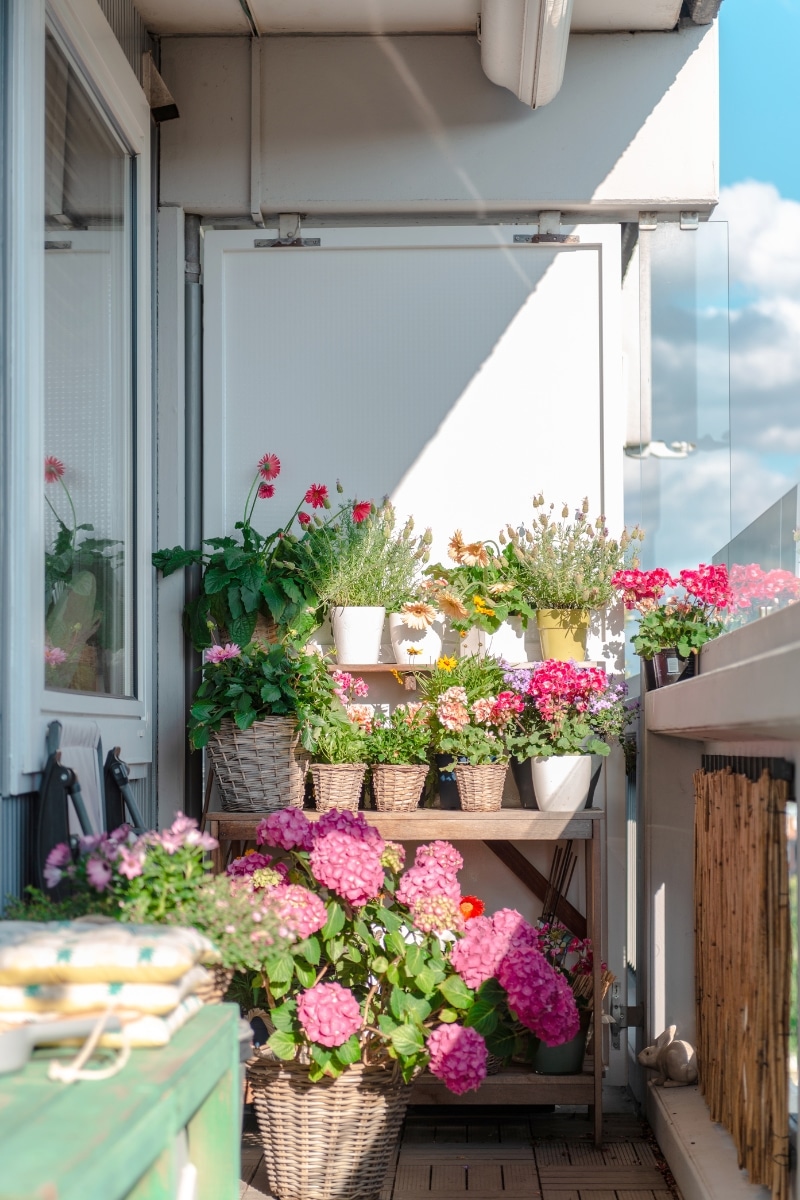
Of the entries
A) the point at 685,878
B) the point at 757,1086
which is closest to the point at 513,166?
the point at 685,878

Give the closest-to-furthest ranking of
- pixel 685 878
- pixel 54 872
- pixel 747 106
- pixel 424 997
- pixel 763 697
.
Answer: pixel 54 872, pixel 763 697, pixel 424 997, pixel 685 878, pixel 747 106

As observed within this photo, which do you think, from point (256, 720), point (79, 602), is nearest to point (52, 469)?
point (79, 602)

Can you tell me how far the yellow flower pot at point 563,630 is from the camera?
3564mm

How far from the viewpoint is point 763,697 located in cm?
197

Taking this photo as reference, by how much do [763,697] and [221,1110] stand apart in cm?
103

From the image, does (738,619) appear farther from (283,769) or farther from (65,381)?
(65,381)

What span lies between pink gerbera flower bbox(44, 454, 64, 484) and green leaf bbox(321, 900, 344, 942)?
1134 mm

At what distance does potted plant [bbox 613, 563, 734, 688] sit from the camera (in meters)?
3.44

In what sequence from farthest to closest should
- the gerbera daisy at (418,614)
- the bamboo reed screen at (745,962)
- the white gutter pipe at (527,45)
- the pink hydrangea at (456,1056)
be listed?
the gerbera daisy at (418,614)
the white gutter pipe at (527,45)
the pink hydrangea at (456,1056)
the bamboo reed screen at (745,962)

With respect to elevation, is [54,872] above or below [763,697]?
below

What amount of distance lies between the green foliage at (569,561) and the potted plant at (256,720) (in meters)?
0.69

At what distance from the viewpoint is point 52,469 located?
2635 millimetres

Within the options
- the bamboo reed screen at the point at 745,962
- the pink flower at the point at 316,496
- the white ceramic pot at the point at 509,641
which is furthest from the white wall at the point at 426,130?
the bamboo reed screen at the point at 745,962

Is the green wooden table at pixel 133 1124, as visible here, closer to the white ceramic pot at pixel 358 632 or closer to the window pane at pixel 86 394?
the window pane at pixel 86 394
